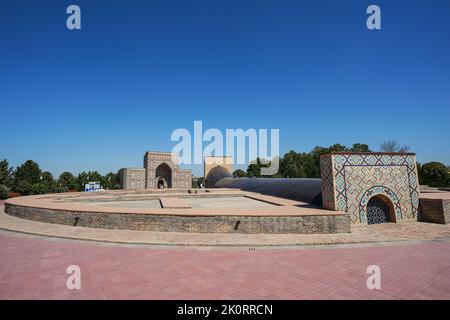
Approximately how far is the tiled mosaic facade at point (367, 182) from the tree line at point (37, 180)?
108ft

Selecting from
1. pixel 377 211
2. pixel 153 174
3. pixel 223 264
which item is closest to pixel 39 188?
pixel 153 174

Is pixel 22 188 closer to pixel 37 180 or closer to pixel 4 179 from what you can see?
pixel 4 179

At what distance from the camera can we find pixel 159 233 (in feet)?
29.4

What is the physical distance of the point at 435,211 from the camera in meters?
10.9

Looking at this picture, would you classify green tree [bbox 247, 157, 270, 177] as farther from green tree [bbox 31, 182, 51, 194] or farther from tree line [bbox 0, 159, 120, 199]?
green tree [bbox 31, 182, 51, 194]

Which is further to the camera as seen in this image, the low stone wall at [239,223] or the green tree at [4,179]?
the green tree at [4,179]

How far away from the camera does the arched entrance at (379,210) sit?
429 inches

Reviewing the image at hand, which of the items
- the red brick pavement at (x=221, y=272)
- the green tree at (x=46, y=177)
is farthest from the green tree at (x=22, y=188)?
the red brick pavement at (x=221, y=272)

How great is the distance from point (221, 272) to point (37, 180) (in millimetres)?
44861

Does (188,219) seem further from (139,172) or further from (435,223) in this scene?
(139,172)

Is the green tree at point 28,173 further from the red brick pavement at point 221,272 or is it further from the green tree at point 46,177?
the red brick pavement at point 221,272

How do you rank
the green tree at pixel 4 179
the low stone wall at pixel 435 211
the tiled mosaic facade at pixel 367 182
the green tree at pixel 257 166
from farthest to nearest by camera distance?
1. the green tree at pixel 257 166
2. the green tree at pixel 4 179
3. the low stone wall at pixel 435 211
4. the tiled mosaic facade at pixel 367 182
